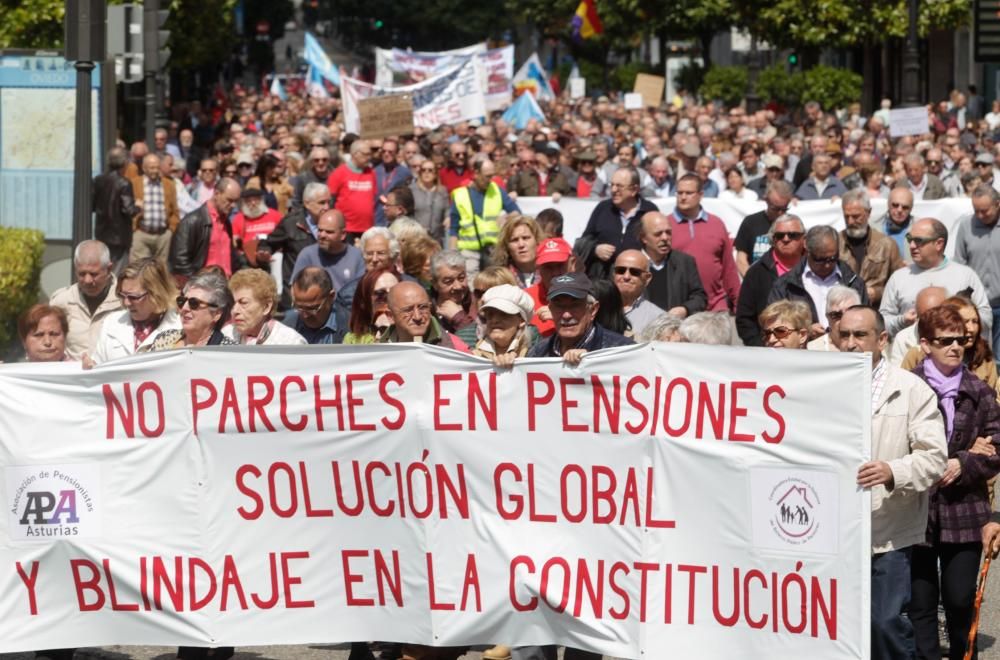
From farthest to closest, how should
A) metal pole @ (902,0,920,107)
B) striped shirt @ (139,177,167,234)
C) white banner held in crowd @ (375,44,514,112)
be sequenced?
white banner held in crowd @ (375,44,514,112) → metal pole @ (902,0,920,107) → striped shirt @ (139,177,167,234)

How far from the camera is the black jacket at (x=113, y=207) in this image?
17.8 meters

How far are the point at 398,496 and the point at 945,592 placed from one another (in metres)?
2.07

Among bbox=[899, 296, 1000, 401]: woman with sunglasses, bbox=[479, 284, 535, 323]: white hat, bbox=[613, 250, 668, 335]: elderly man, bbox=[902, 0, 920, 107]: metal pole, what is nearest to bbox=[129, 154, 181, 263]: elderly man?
bbox=[613, 250, 668, 335]: elderly man

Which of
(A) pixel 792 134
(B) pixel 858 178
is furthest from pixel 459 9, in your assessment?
(B) pixel 858 178

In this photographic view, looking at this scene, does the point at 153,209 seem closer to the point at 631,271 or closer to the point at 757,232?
the point at 757,232

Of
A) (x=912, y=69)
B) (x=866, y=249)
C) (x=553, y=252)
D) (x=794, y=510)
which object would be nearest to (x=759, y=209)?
(x=866, y=249)

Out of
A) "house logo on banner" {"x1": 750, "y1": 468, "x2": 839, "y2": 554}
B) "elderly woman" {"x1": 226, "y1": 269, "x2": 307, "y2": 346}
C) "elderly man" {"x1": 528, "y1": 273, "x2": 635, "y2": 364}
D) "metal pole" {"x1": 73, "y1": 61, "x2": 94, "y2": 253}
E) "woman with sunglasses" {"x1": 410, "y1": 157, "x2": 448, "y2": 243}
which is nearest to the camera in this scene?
"house logo on banner" {"x1": 750, "y1": 468, "x2": 839, "y2": 554}

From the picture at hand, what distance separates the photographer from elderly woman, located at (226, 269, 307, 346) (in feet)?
27.1

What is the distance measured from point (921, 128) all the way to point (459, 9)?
85.9m

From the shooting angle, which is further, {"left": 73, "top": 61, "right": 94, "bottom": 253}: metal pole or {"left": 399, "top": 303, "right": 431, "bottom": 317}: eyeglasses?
{"left": 73, "top": 61, "right": 94, "bottom": 253}: metal pole

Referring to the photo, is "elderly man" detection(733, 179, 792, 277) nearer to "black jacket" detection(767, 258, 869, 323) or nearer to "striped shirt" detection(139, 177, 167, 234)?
"black jacket" detection(767, 258, 869, 323)

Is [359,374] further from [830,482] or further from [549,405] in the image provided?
[830,482]

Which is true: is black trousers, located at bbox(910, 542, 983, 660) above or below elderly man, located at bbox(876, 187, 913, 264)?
below

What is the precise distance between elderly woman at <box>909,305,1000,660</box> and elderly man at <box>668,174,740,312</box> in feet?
16.1
